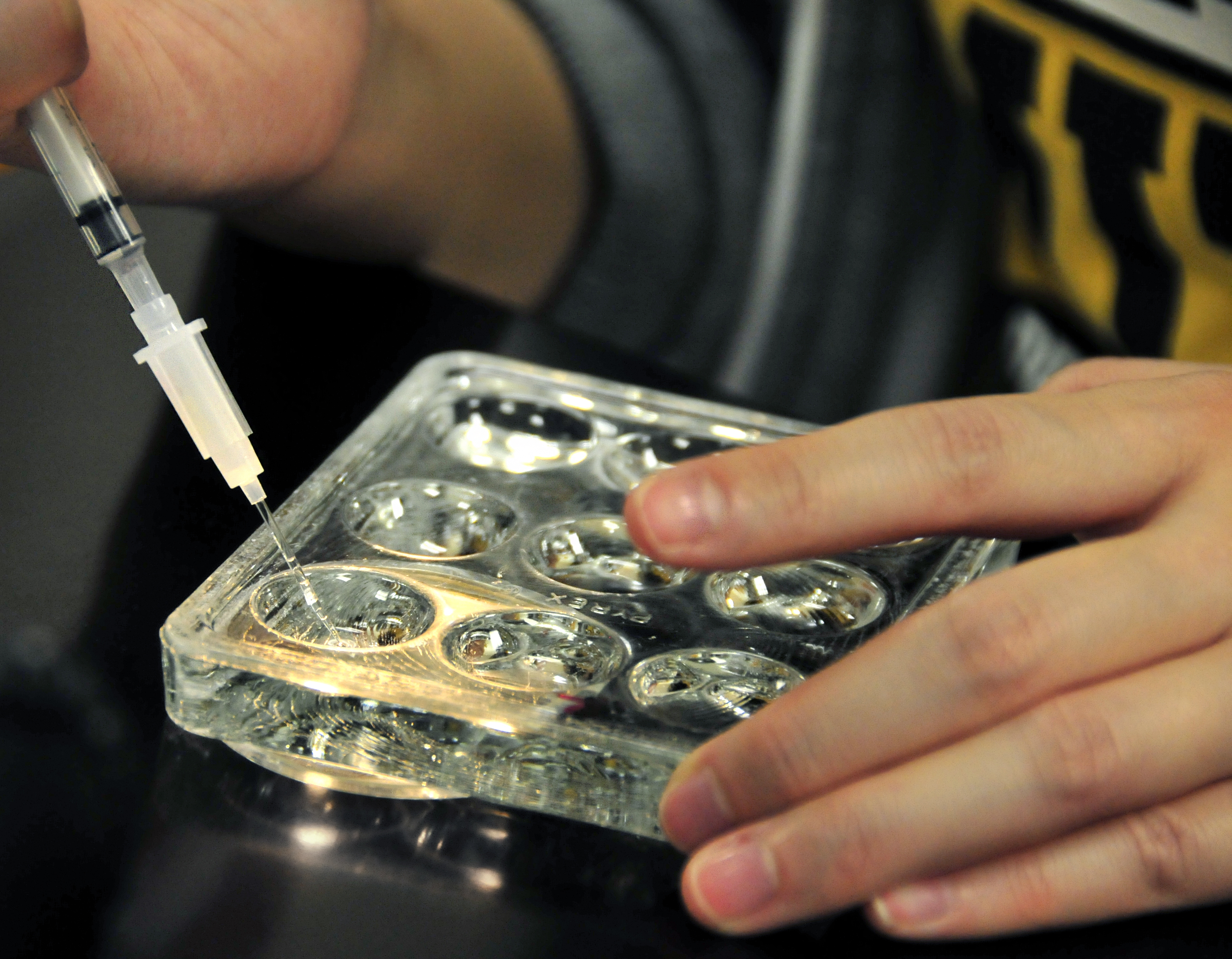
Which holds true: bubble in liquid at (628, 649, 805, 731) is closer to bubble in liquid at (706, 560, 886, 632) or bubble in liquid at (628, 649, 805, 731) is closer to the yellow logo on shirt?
bubble in liquid at (706, 560, 886, 632)

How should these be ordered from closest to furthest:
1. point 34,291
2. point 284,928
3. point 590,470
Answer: point 284,928 < point 590,470 < point 34,291

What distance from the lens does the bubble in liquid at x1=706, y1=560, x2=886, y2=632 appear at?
0.50 m

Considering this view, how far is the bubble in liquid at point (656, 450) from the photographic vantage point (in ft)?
2.07

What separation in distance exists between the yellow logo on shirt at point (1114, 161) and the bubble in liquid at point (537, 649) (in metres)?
0.70

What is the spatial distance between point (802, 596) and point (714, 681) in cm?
9

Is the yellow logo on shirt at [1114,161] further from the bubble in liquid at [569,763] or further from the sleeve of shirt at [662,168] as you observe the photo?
the bubble in liquid at [569,763]

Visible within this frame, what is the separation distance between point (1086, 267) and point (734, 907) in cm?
81

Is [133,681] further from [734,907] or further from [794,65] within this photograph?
[794,65]

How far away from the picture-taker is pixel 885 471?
42 cm

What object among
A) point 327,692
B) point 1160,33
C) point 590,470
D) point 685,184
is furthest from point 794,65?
point 327,692

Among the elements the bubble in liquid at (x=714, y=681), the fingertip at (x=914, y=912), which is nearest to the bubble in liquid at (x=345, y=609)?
the bubble in liquid at (x=714, y=681)

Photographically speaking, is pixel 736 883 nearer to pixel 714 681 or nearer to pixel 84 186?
pixel 714 681

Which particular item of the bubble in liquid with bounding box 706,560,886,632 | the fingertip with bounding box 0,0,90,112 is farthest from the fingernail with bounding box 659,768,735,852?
the fingertip with bounding box 0,0,90,112

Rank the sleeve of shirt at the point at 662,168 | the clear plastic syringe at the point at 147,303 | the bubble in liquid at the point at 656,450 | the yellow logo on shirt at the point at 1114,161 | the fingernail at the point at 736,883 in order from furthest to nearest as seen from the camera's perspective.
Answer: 1. the sleeve of shirt at the point at 662,168
2. the yellow logo on shirt at the point at 1114,161
3. the bubble in liquid at the point at 656,450
4. the clear plastic syringe at the point at 147,303
5. the fingernail at the point at 736,883
